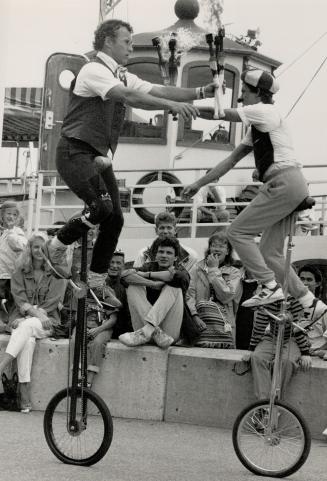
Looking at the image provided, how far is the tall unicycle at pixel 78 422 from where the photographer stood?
7.19 m

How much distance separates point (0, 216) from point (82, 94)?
487cm

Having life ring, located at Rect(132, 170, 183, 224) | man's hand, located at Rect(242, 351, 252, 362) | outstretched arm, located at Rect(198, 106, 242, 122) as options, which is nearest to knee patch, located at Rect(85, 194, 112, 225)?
outstretched arm, located at Rect(198, 106, 242, 122)

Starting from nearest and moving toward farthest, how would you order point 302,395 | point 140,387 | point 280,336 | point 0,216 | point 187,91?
point 187,91 → point 280,336 → point 302,395 → point 140,387 → point 0,216

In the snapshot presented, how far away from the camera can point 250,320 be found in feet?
31.9

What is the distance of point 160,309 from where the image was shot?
9.23 meters

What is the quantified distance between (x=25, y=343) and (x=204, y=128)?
6.86 meters

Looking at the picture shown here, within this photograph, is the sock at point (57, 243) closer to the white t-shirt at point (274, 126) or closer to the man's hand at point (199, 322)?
the white t-shirt at point (274, 126)

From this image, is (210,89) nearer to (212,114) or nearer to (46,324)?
(212,114)

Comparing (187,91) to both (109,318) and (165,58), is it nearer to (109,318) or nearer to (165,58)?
(165,58)

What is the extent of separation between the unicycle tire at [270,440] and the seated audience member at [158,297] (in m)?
2.14

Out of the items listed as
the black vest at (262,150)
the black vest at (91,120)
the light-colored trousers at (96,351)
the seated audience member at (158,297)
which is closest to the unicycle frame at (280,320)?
the black vest at (262,150)

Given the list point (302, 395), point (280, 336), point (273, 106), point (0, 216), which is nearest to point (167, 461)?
point (280, 336)

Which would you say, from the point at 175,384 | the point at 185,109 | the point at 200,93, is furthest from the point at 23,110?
the point at 185,109

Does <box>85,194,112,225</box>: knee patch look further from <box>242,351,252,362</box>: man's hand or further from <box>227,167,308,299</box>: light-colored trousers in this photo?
<box>242,351,252,362</box>: man's hand
